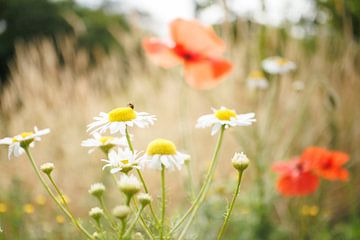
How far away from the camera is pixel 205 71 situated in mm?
1740

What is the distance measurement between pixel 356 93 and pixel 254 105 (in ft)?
2.12

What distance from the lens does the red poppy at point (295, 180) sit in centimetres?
168

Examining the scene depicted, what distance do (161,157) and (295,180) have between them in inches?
41.2

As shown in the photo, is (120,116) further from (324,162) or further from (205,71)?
(324,162)

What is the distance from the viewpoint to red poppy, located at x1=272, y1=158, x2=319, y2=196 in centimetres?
168

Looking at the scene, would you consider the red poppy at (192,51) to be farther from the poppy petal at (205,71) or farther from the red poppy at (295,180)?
the red poppy at (295,180)

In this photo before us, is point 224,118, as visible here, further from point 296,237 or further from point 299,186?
point 296,237

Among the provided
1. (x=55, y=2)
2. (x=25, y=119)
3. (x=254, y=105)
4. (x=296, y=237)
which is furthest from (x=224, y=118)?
(x=55, y=2)

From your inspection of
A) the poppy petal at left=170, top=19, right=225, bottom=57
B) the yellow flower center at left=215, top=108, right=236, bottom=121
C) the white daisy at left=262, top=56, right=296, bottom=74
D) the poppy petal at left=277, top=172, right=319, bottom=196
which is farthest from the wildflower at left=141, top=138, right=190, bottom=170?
the white daisy at left=262, top=56, right=296, bottom=74

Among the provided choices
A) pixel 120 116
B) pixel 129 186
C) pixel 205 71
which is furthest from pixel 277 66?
pixel 129 186

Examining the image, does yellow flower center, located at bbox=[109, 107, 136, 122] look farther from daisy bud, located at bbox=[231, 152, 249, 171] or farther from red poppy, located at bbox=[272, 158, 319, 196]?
red poppy, located at bbox=[272, 158, 319, 196]

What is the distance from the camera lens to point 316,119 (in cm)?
292

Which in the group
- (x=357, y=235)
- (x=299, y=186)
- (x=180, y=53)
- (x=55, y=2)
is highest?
(x=55, y=2)

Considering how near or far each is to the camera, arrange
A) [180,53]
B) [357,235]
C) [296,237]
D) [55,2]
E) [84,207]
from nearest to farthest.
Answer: [180,53] < [357,235] < [296,237] < [84,207] < [55,2]
